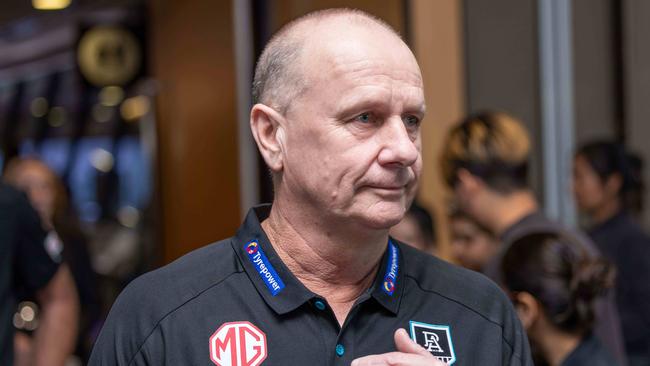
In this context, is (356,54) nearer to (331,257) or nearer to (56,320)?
(331,257)

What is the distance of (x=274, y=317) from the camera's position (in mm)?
1850

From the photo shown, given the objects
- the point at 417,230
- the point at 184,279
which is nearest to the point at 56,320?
the point at 417,230

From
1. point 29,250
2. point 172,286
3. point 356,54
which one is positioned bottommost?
point 29,250

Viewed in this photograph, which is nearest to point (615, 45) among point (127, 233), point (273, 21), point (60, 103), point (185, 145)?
point (273, 21)

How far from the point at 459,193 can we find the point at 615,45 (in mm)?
2700

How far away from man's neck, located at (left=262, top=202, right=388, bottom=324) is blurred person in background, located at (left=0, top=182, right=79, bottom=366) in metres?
1.30

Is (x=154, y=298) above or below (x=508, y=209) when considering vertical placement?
above

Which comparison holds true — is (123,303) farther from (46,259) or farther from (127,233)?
(127,233)

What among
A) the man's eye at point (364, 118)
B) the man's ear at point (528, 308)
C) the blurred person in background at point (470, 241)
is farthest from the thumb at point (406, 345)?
the blurred person in background at point (470, 241)

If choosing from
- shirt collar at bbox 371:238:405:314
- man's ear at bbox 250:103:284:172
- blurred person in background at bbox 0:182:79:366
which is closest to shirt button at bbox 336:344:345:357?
shirt collar at bbox 371:238:405:314

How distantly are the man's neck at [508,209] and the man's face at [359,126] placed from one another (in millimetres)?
1810

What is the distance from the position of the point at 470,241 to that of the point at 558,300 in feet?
4.08

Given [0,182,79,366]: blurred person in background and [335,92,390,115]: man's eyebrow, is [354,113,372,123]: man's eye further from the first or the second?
[0,182,79,366]: blurred person in background

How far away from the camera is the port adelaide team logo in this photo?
1.85 meters
